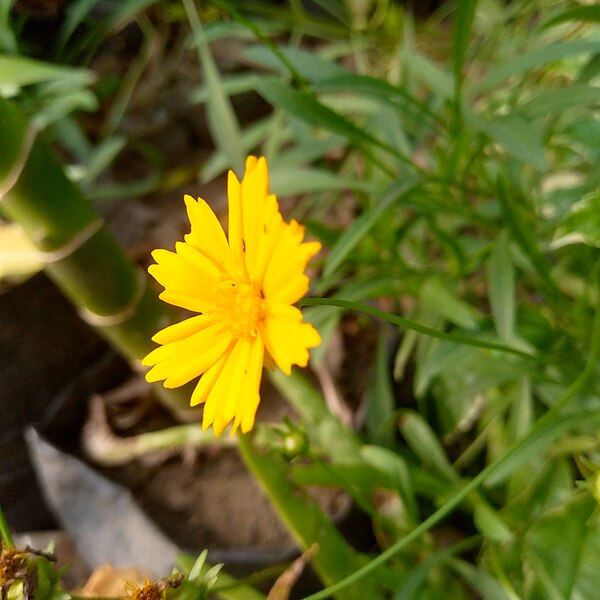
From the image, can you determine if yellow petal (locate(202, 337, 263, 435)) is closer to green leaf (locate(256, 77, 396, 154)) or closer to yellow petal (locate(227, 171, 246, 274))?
yellow petal (locate(227, 171, 246, 274))

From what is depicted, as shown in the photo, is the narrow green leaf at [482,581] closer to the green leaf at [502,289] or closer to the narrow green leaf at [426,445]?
the narrow green leaf at [426,445]

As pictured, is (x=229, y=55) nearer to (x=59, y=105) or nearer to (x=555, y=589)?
(x=59, y=105)

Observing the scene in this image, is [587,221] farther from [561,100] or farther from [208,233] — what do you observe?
[208,233]

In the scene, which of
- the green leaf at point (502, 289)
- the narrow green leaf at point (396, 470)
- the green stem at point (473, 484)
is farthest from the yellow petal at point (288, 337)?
the narrow green leaf at point (396, 470)

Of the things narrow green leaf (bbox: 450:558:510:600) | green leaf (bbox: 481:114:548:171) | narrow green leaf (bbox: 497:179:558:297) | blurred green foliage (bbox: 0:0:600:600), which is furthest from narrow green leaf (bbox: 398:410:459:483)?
green leaf (bbox: 481:114:548:171)

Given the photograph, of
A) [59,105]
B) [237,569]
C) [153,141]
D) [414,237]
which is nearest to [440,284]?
[414,237]
